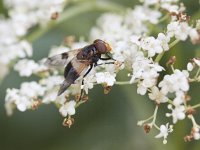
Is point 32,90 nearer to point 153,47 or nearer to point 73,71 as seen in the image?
point 73,71

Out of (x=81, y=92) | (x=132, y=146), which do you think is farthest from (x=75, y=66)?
(x=132, y=146)

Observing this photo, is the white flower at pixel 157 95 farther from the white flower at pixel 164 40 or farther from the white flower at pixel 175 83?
the white flower at pixel 164 40

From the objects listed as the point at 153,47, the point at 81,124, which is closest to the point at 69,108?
the point at 153,47

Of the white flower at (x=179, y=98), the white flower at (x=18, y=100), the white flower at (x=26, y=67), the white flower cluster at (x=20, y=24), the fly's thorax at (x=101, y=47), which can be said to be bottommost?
the white flower at (x=179, y=98)

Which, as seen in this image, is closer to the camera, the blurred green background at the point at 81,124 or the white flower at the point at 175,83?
the white flower at the point at 175,83

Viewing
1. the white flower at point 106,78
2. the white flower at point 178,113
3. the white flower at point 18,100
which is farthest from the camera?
the white flower at point 18,100

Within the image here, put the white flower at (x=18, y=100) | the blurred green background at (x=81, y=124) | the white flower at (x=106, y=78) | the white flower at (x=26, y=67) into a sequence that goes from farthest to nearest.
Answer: the blurred green background at (x=81, y=124) → the white flower at (x=26, y=67) → the white flower at (x=18, y=100) → the white flower at (x=106, y=78)

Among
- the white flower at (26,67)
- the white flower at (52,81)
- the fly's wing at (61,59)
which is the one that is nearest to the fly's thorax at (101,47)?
the fly's wing at (61,59)
